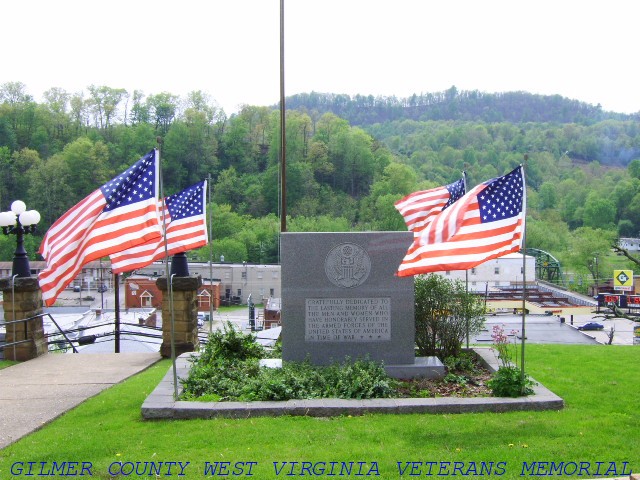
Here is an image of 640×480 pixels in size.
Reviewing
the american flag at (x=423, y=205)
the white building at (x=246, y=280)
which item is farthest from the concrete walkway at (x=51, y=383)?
the white building at (x=246, y=280)

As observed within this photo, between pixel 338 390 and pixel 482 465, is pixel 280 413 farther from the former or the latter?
pixel 482 465

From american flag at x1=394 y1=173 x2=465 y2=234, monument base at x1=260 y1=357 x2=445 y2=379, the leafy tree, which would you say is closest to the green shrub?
monument base at x1=260 y1=357 x2=445 y2=379

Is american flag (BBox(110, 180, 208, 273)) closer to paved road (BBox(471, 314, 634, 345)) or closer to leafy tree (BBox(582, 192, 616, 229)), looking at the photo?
paved road (BBox(471, 314, 634, 345))

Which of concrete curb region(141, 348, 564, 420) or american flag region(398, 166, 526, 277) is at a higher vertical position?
american flag region(398, 166, 526, 277)

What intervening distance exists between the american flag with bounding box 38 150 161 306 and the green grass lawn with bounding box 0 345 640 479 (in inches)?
73.1

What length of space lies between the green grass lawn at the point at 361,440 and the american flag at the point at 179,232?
384cm

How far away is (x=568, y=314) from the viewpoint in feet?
212

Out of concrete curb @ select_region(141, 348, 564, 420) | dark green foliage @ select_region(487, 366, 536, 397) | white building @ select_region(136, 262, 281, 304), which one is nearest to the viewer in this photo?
concrete curb @ select_region(141, 348, 564, 420)

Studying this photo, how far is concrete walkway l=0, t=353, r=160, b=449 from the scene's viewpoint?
28.3 feet

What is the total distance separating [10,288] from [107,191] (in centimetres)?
588

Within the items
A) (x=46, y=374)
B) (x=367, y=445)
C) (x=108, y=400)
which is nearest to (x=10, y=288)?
(x=46, y=374)

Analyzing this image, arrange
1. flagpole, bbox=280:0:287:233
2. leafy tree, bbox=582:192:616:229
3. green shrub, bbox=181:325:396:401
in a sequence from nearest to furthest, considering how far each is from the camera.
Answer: green shrub, bbox=181:325:396:401 < flagpole, bbox=280:0:287:233 < leafy tree, bbox=582:192:616:229

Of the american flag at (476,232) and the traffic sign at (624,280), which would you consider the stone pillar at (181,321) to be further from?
the traffic sign at (624,280)

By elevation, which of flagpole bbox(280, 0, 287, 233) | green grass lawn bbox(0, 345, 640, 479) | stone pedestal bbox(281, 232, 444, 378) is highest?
flagpole bbox(280, 0, 287, 233)
